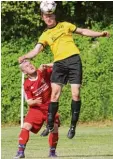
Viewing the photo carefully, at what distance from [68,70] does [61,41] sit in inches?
20.2

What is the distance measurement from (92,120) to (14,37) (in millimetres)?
5311

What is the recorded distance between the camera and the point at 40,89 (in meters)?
11.7

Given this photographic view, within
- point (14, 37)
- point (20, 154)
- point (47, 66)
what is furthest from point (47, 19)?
point (14, 37)

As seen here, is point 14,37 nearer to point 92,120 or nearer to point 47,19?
point 92,120

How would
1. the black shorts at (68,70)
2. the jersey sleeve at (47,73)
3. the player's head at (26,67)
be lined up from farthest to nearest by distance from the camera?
the jersey sleeve at (47,73)
the player's head at (26,67)
the black shorts at (68,70)

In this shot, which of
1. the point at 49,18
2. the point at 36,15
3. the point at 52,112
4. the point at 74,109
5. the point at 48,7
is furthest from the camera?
the point at 36,15

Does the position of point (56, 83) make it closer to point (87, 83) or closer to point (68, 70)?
point (68, 70)

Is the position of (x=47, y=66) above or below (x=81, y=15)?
above

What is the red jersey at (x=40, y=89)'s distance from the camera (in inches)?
460

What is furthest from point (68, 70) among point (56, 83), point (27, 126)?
point (27, 126)

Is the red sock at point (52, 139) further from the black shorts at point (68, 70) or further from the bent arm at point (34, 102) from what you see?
the black shorts at point (68, 70)

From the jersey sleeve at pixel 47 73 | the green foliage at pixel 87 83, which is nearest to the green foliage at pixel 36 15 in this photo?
the green foliage at pixel 87 83

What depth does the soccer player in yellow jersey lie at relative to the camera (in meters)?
10.7

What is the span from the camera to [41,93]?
460 inches
